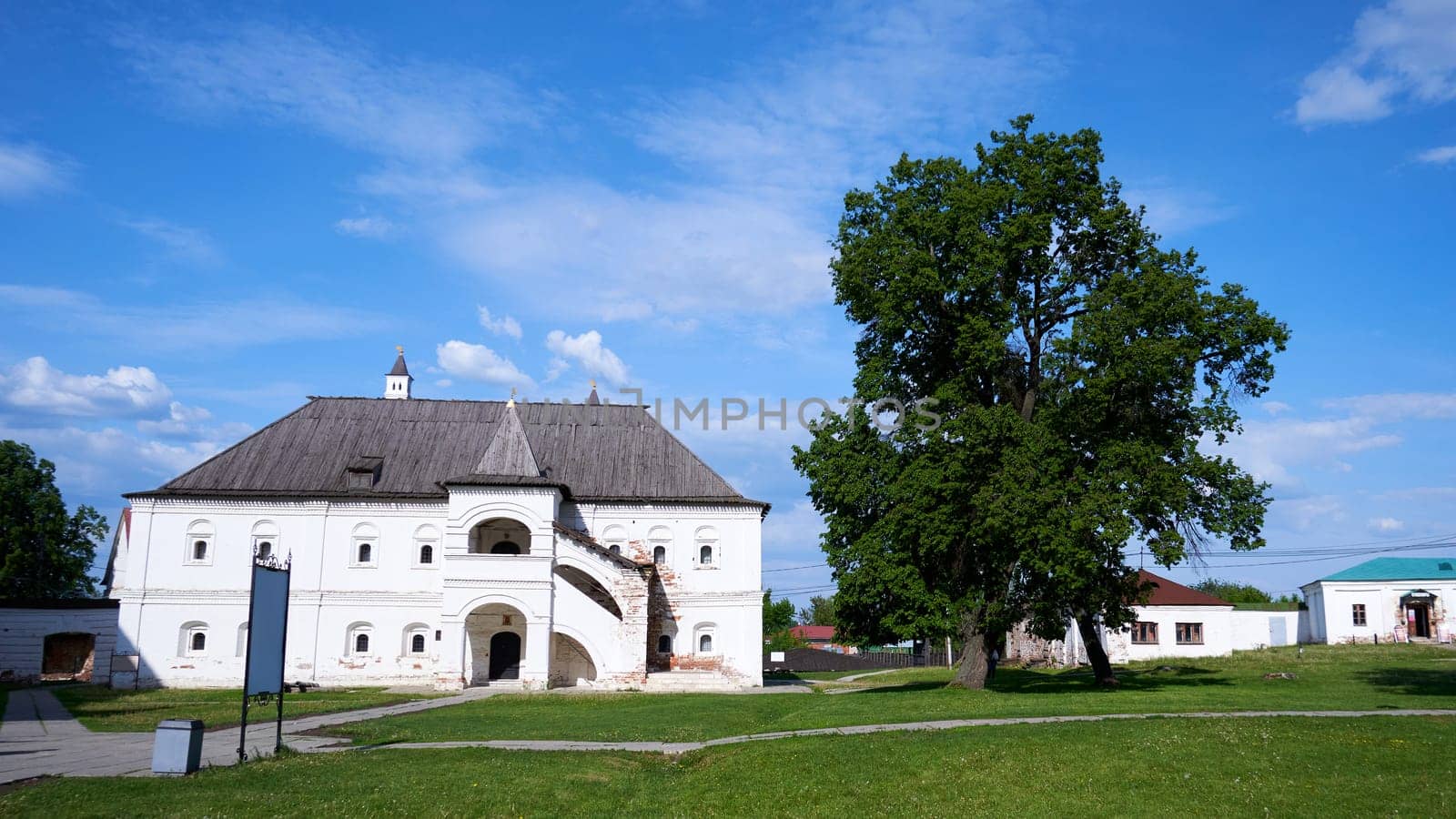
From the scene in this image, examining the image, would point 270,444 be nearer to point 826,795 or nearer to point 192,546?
point 192,546

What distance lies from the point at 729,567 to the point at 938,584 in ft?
49.1

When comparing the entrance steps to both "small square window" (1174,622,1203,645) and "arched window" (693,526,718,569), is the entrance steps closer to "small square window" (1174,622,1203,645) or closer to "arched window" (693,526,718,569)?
"arched window" (693,526,718,569)

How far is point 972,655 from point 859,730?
38.9 feet

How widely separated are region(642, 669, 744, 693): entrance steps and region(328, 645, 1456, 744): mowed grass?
13.7 ft

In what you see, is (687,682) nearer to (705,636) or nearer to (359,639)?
(705,636)

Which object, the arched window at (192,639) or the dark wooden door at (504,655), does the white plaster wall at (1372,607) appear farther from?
the arched window at (192,639)

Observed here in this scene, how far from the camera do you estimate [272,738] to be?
66.0 ft

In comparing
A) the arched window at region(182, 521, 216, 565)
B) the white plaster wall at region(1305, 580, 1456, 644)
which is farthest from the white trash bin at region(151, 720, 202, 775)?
the white plaster wall at region(1305, 580, 1456, 644)

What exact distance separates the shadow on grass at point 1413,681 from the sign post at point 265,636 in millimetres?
23973

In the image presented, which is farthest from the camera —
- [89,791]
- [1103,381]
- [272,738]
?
[1103,381]

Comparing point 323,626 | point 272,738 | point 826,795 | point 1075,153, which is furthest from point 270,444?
point 826,795

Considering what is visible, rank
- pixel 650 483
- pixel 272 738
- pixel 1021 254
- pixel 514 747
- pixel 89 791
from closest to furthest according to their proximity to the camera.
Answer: pixel 89 791
pixel 514 747
pixel 272 738
pixel 1021 254
pixel 650 483

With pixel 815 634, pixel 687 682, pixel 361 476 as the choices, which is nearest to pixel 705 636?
pixel 687 682

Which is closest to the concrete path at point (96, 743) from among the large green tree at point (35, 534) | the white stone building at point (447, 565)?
the white stone building at point (447, 565)
